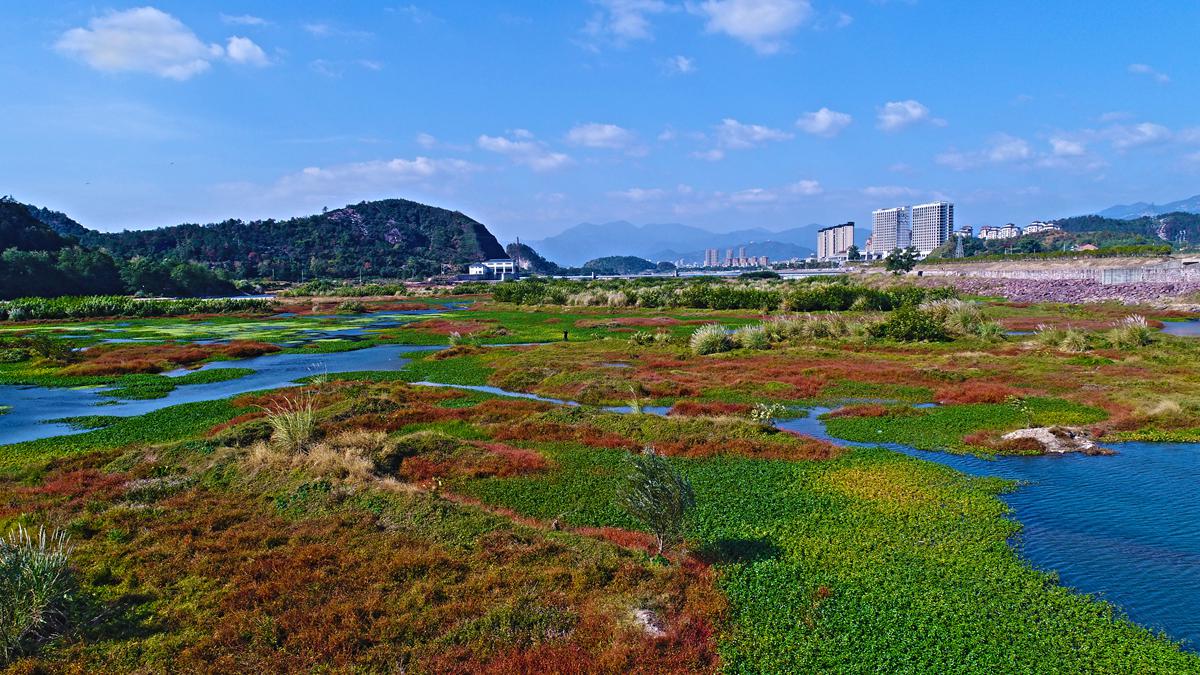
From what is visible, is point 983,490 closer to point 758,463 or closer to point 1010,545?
point 1010,545

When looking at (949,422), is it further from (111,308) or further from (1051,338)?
(111,308)

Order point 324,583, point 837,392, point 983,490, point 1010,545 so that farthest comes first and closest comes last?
point 837,392 → point 983,490 → point 1010,545 → point 324,583

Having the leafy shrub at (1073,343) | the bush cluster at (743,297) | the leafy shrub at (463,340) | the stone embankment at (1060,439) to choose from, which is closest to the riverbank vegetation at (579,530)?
the stone embankment at (1060,439)

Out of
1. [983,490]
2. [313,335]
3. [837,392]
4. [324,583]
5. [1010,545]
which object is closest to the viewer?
[324,583]

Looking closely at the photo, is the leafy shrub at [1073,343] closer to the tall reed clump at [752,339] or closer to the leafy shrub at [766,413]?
the tall reed clump at [752,339]

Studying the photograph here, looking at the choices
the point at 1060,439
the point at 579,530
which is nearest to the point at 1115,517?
the point at 1060,439

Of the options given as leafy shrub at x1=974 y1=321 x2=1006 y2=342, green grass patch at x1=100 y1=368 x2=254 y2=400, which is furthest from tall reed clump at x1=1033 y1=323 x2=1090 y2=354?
green grass patch at x1=100 y1=368 x2=254 y2=400

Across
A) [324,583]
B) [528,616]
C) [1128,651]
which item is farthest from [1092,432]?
[324,583]
